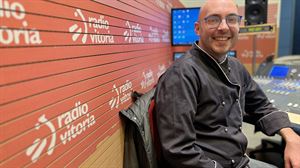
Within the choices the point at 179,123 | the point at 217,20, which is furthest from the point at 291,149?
the point at 217,20

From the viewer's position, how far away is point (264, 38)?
4.23 m

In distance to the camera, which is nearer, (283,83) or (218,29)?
(218,29)

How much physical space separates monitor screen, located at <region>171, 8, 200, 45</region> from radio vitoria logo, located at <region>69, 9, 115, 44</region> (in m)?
1.79

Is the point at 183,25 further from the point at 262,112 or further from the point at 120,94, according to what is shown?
the point at 120,94

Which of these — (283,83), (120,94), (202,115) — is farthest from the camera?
(283,83)

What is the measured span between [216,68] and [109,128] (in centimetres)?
61

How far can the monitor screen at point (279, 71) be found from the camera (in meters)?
2.55

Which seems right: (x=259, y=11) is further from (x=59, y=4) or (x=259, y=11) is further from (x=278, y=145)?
(x=59, y=4)

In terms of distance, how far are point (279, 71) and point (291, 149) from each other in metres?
1.49

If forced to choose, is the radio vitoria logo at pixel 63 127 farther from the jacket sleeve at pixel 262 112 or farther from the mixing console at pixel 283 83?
the mixing console at pixel 283 83

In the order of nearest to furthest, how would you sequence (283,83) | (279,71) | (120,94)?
(120,94)
(283,83)
(279,71)

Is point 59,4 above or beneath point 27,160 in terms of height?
above

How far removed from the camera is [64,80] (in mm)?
890

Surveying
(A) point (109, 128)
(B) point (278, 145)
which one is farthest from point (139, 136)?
(B) point (278, 145)
